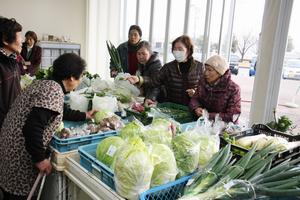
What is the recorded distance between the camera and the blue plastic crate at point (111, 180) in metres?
1.00

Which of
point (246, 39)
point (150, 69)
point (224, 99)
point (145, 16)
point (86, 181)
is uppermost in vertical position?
point (145, 16)

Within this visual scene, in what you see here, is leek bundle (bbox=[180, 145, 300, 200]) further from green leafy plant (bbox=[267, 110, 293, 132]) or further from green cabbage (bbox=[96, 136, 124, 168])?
green leafy plant (bbox=[267, 110, 293, 132])

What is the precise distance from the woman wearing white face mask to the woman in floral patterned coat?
1.02m

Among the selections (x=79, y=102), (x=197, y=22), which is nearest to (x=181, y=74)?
(x=79, y=102)

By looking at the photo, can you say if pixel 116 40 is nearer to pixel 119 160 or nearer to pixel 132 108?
pixel 132 108

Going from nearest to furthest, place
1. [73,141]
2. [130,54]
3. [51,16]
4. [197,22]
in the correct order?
[73,141]
[130,54]
[197,22]
[51,16]

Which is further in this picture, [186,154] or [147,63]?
[147,63]

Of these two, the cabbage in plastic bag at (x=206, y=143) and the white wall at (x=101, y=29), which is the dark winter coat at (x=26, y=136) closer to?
the cabbage in plastic bag at (x=206, y=143)

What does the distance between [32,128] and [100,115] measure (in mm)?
→ 561

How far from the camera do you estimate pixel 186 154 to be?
118 cm

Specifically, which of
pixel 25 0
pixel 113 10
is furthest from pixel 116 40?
pixel 25 0

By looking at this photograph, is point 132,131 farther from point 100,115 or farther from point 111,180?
point 100,115

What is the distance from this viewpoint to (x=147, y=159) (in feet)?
3.24

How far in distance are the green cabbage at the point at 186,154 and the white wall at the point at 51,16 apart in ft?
17.6
